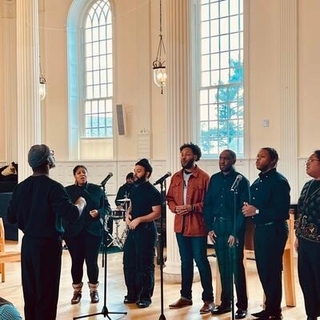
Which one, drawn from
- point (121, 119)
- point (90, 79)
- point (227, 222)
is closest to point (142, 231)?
point (227, 222)

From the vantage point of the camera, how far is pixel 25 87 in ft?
26.2

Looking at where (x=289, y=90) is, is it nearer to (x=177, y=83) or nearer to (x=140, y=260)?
(x=177, y=83)

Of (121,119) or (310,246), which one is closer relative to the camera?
(310,246)

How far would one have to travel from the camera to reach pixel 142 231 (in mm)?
5379

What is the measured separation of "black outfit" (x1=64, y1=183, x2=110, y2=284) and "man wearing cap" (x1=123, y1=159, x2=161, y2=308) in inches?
12.6

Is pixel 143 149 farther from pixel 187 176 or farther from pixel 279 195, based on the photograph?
pixel 279 195

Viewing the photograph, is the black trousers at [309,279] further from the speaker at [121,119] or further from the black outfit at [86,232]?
the speaker at [121,119]

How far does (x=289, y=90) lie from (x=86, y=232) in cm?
471

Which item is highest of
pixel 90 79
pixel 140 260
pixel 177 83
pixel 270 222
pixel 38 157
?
pixel 90 79

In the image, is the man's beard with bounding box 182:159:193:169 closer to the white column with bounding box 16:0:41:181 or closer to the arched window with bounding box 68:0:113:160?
the white column with bounding box 16:0:41:181

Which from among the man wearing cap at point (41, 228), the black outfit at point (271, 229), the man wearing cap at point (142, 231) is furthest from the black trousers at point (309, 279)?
the man wearing cap at point (41, 228)

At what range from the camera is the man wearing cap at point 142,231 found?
17.6 feet

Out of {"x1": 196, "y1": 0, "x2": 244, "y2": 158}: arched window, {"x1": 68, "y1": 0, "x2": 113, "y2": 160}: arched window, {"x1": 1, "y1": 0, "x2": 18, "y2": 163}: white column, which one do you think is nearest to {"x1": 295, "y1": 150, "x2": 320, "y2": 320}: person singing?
{"x1": 196, "y1": 0, "x2": 244, "y2": 158}: arched window

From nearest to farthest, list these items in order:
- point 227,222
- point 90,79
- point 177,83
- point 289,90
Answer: point 227,222
point 177,83
point 289,90
point 90,79
